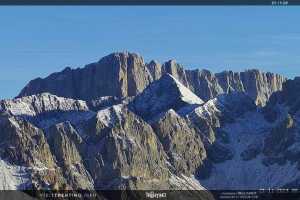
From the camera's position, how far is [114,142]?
188 meters

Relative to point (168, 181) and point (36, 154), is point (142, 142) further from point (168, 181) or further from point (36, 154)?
point (36, 154)

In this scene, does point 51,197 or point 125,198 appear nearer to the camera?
point 51,197

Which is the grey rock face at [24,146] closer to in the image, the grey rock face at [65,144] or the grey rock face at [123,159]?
the grey rock face at [65,144]

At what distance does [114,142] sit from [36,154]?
3000cm

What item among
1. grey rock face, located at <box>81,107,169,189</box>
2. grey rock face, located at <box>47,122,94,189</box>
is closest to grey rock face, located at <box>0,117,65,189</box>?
grey rock face, located at <box>47,122,94,189</box>

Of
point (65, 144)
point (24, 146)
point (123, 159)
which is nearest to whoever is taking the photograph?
point (24, 146)
